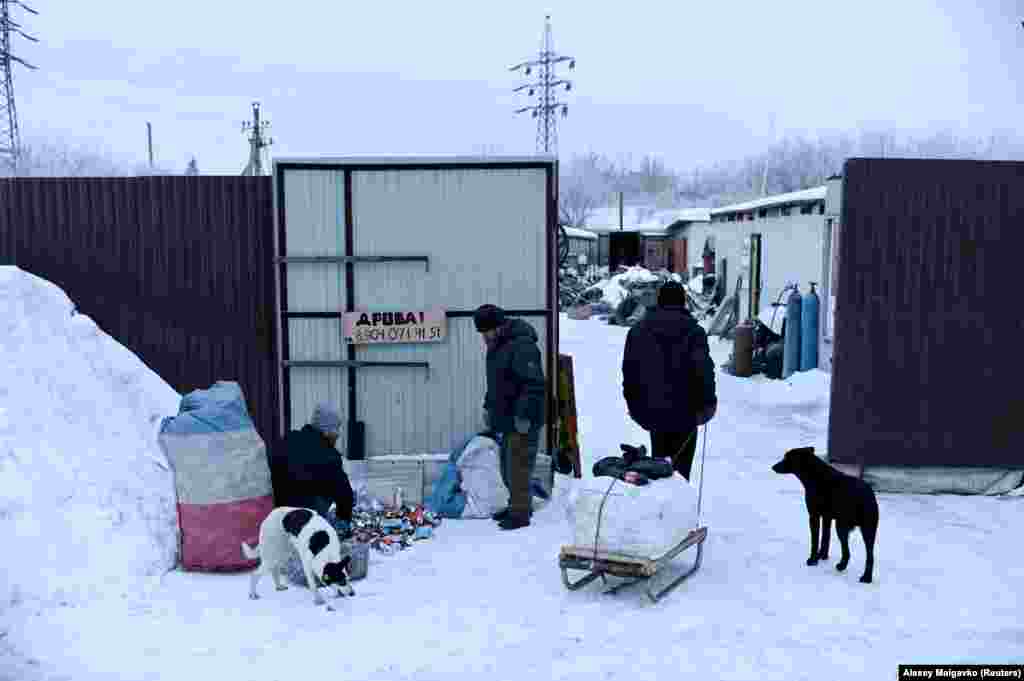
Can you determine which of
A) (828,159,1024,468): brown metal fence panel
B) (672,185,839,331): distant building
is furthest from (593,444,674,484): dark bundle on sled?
(672,185,839,331): distant building

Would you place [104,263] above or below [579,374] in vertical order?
above

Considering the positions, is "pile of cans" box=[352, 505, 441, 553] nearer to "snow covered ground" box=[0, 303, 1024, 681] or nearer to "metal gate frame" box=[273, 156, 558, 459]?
"snow covered ground" box=[0, 303, 1024, 681]

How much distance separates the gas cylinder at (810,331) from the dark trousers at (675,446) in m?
7.72

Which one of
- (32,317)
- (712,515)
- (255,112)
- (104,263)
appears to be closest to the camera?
(32,317)

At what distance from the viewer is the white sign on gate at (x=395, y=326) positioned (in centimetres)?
877

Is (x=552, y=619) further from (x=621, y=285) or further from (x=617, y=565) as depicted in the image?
(x=621, y=285)

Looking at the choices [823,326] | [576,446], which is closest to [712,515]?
[576,446]

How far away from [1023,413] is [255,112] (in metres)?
31.4

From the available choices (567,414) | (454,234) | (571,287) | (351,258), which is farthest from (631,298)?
(351,258)

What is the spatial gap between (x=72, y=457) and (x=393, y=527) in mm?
2540

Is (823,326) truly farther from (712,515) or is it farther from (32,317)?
(32,317)

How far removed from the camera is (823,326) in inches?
578

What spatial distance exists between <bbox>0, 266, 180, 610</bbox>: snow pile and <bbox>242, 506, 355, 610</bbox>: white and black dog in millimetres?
924

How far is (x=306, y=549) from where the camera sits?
6305 millimetres
